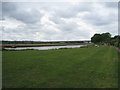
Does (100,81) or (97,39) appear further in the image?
(97,39)

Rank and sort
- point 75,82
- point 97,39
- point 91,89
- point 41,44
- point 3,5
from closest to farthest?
1. point 91,89
2. point 75,82
3. point 3,5
4. point 41,44
5. point 97,39

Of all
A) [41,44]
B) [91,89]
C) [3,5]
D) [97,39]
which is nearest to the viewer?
[91,89]

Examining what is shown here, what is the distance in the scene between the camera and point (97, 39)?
7650 cm

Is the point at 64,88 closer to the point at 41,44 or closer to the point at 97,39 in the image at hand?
the point at 41,44

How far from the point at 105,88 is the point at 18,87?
263 cm

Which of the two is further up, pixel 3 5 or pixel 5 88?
pixel 3 5

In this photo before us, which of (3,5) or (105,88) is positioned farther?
(3,5)

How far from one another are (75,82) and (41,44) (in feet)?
162

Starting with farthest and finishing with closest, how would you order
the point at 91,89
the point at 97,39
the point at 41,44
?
the point at 97,39, the point at 41,44, the point at 91,89

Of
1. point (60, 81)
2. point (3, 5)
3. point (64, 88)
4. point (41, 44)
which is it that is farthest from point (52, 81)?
point (41, 44)

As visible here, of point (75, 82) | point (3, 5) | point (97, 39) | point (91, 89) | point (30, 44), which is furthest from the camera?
point (97, 39)

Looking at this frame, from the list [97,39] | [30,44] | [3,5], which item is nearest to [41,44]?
[30,44]

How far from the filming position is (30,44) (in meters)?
47.2

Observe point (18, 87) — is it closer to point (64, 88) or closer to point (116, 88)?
point (64, 88)
